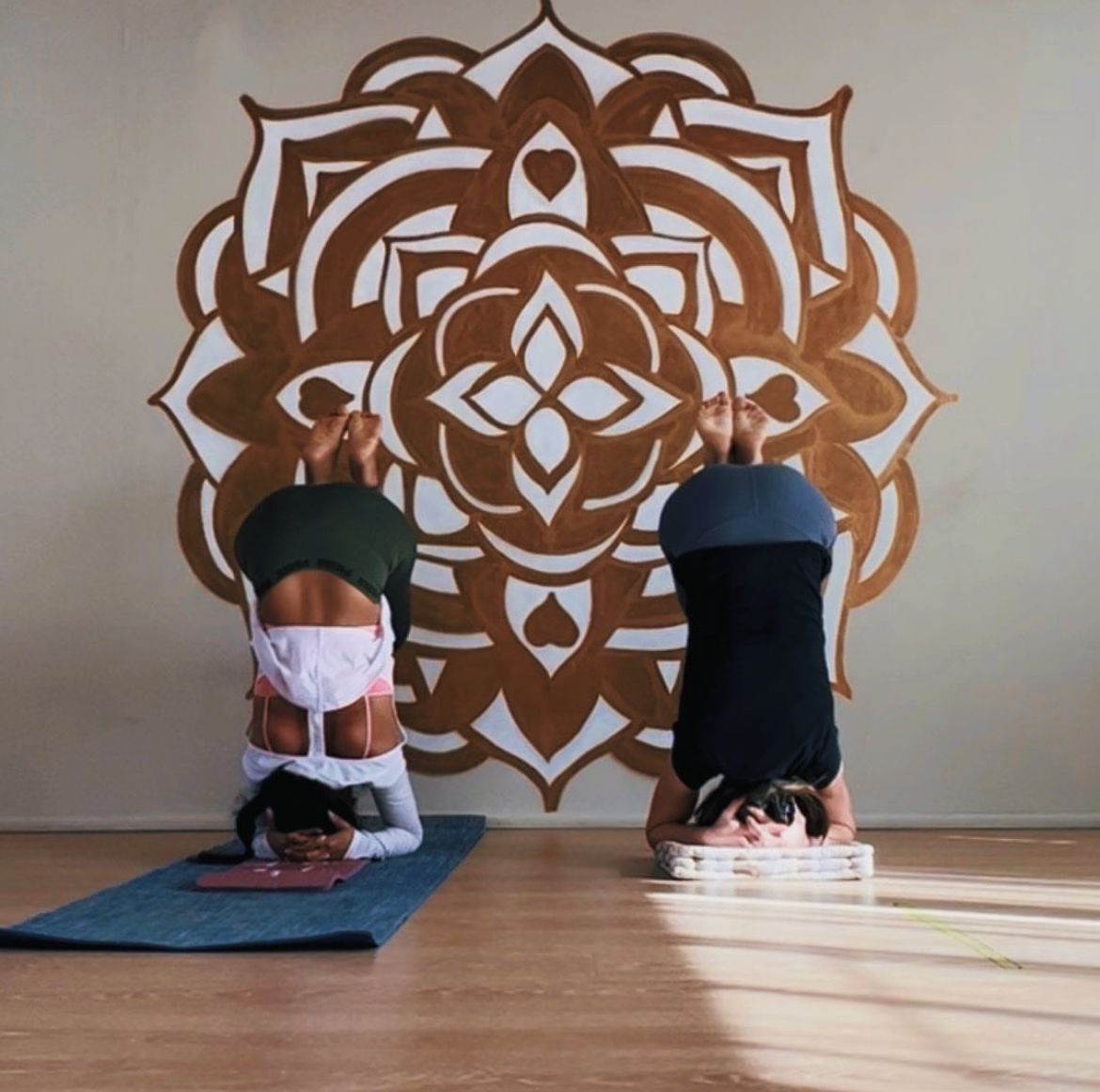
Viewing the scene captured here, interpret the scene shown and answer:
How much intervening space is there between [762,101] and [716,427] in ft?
3.65

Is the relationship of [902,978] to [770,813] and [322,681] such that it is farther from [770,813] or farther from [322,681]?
[322,681]

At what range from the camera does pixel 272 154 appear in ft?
15.1

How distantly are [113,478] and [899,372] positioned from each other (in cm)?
235

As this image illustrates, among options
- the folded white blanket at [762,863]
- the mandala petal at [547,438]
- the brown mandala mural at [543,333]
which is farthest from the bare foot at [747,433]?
the folded white blanket at [762,863]

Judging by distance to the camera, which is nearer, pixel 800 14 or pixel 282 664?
pixel 282 664

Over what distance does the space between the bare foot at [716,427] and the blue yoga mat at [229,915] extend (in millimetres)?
1374

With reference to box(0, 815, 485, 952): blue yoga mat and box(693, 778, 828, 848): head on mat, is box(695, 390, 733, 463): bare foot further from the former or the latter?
box(0, 815, 485, 952): blue yoga mat

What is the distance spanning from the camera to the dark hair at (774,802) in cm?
342

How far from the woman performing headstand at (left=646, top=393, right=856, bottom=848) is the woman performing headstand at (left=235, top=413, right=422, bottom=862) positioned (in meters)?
0.68

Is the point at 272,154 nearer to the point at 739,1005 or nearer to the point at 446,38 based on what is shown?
the point at 446,38

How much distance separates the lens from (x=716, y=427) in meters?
4.17

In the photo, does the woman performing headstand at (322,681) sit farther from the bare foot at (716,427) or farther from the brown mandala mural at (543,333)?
the bare foot at (716,427)

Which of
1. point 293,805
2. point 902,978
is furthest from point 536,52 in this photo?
point 902,978

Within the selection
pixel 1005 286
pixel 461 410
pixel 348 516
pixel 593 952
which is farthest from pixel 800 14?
pixel 593 952
